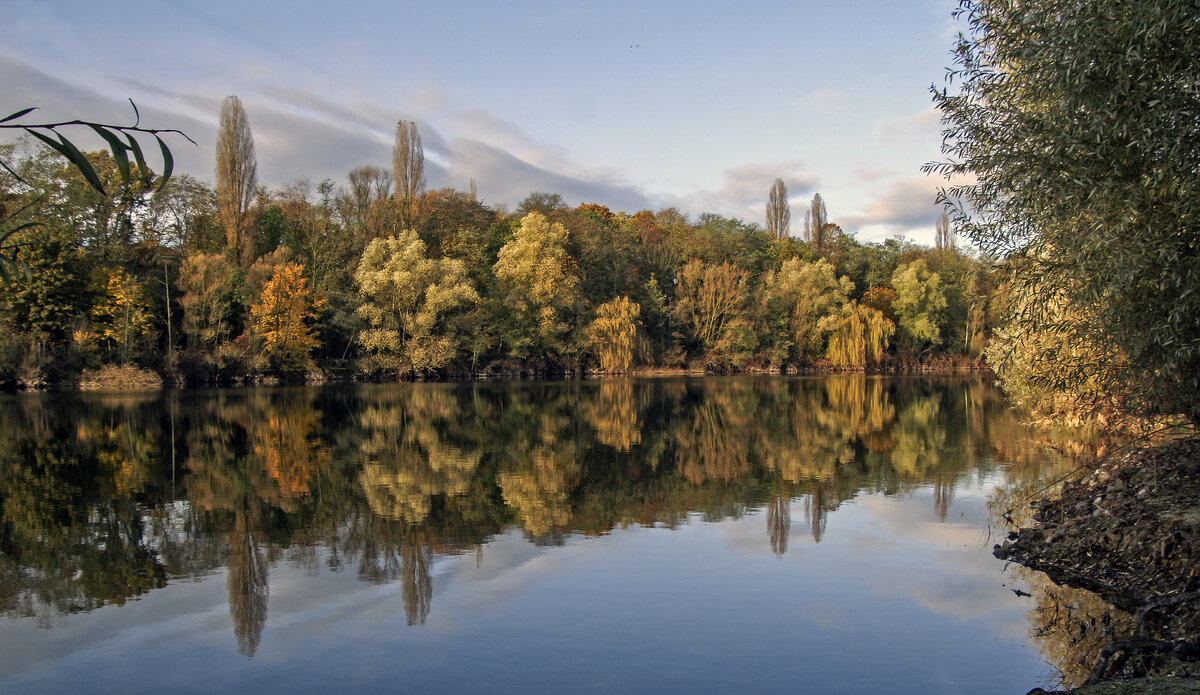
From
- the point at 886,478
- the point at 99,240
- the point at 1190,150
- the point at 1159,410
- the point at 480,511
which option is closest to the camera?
the point at 1190,150

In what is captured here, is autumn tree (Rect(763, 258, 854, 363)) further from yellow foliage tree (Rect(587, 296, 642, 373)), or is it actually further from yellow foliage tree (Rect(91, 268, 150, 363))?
yellow foliage tree (Rect(91, 268, 150, 363))

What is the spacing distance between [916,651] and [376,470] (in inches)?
495

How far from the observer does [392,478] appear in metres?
16.5

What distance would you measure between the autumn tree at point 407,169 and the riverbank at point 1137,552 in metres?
54.2

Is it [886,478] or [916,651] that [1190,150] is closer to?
[916,651]

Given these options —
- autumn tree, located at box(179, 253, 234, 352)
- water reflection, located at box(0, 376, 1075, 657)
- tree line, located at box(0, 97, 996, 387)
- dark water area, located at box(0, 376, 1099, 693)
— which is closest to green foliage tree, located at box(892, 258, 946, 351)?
tree line, located at box(0, 97, 996, 387)

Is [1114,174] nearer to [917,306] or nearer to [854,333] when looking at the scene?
[854,333]

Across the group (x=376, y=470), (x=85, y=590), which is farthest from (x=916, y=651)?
(x=376, y=470)

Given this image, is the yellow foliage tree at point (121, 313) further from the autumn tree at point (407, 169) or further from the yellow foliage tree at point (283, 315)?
the autumn tree at point (407, 169)

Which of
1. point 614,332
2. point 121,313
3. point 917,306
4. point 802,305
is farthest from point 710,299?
point 121,313

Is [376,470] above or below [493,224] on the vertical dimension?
below

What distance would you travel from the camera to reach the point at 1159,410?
10641 millimetres

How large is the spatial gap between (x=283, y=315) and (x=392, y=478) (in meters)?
37.5

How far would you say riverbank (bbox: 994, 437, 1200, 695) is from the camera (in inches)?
247
